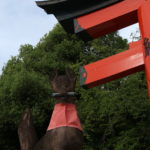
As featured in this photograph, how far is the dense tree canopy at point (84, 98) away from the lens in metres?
7.51

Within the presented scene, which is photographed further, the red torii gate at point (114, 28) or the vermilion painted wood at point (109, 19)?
the vermilion painted wood at point (109, 19)

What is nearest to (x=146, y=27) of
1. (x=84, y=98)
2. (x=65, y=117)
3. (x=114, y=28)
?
(x=114, y=28)

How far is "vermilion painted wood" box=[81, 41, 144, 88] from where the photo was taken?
3797 millimetres

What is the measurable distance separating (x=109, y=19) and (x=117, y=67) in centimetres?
70

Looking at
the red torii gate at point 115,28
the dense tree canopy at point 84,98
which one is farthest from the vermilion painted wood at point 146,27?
the dense tree canopy at point 84,98

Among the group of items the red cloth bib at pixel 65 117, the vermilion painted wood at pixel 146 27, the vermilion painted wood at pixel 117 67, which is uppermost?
the vermilion painted wood at pixel 146 27

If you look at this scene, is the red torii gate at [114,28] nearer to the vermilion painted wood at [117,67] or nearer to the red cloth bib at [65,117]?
the vermilion painted wood at [117,67]

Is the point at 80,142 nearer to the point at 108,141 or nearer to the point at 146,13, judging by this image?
the point at 146,13

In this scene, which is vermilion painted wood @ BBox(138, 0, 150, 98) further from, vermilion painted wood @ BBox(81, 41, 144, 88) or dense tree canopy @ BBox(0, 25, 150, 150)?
dense tree canopy @ BBox(0, 25, 150, 150)

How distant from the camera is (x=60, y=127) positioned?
3057 millimetres

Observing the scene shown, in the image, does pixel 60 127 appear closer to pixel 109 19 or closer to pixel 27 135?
pixel 27 135

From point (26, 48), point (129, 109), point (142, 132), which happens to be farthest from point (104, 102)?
point (26, 48)

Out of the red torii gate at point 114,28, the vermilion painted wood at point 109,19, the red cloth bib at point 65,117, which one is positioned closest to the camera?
the red cloth bib at point 65,117

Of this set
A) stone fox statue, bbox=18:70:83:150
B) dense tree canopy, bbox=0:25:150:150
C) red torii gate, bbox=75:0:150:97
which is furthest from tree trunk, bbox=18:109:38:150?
dense tree canopy, bbox=0:25:150:150
